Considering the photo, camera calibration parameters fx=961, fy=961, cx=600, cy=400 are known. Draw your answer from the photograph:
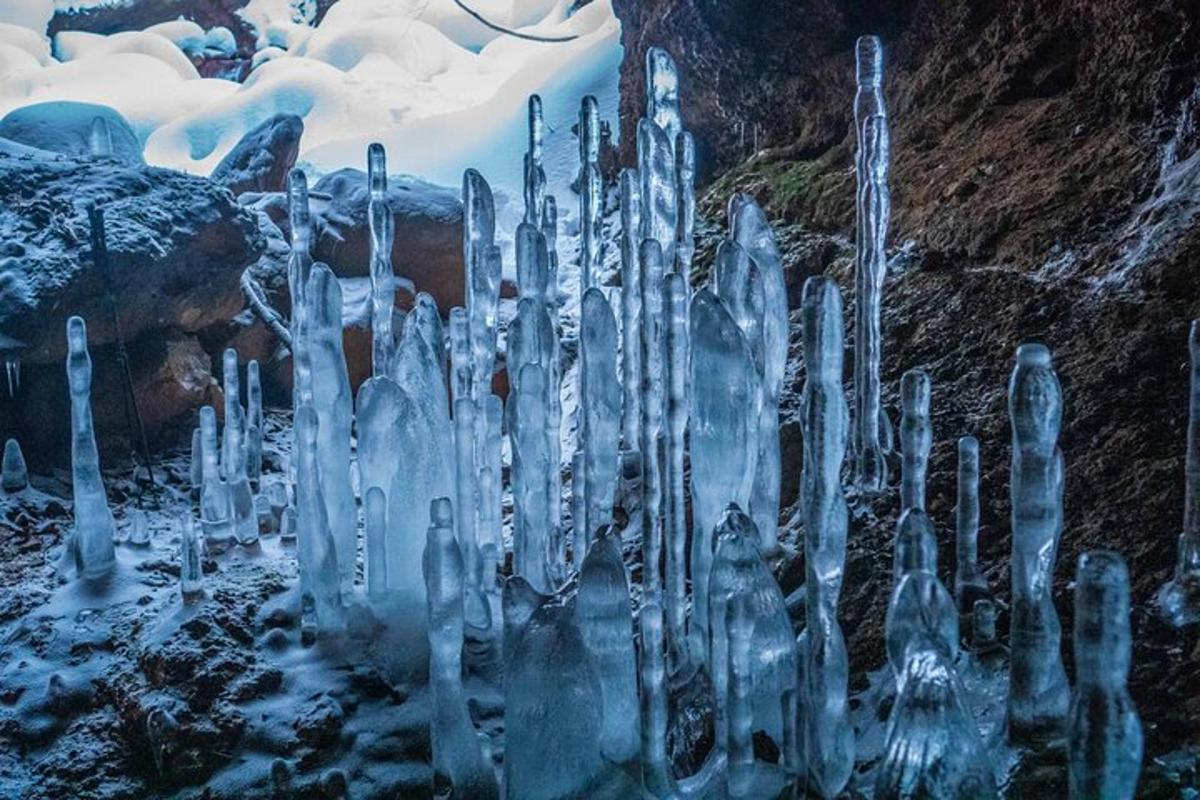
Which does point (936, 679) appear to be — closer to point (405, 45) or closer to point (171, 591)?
point (171, 591)

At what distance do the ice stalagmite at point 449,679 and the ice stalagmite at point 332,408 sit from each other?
3.05ft

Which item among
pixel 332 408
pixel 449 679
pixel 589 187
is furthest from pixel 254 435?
pixel 449 679

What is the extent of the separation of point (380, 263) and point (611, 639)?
192cm

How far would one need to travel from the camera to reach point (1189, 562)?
209 cm

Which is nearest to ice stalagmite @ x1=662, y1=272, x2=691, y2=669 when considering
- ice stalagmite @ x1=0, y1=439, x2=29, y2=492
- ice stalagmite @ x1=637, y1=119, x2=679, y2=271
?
ice stalagmite @ x1=637, y1=119, x2=679, y2=271

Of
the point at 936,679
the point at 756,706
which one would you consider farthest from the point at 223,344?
the point at 936,679

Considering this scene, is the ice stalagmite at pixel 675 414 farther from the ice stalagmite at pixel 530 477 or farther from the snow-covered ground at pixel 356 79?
the snow-covered ground at pixel 356 79

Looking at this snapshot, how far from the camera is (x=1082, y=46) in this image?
162 inches

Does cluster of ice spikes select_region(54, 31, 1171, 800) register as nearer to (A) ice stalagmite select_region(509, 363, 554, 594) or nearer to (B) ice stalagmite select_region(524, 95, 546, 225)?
(A) ice stalagmite select_region(509, 363, 554, 594)

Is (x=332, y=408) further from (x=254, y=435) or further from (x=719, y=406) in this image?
(x=254, y=435)

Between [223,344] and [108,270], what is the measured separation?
1460 mm

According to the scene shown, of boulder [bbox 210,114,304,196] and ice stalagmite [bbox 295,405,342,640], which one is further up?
boulder [bbox 210,114,304,196]

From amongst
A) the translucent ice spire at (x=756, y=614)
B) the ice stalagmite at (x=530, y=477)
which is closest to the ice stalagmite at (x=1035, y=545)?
the translucent ice spire at (x=756, y=614)

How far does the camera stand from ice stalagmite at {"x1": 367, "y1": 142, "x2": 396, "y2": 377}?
3332 mm
